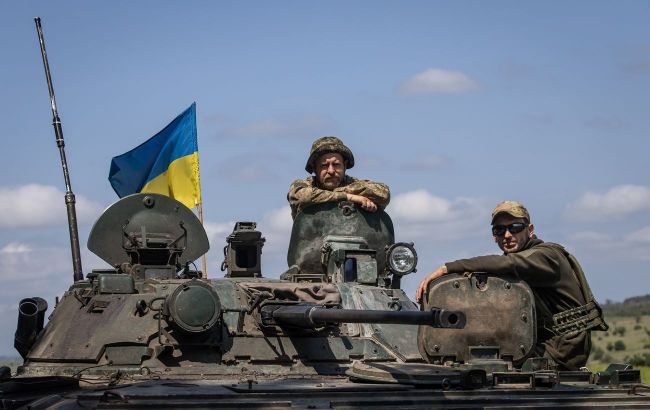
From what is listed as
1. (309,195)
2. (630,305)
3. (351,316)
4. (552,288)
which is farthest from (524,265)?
(630,305)

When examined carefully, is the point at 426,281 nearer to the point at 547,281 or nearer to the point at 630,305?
the point at 547,281

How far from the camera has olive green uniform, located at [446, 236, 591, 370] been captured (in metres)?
12.5

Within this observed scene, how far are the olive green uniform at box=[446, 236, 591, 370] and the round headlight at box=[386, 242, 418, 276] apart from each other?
11.4ft

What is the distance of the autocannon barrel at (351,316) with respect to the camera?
10.7 metres

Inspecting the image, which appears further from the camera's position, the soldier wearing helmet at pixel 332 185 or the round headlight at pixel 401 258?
the soldier wearing helmet at pixel 332 185

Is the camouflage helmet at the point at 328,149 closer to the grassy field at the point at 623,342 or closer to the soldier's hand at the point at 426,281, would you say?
the soldier's hand at the point at 426,281

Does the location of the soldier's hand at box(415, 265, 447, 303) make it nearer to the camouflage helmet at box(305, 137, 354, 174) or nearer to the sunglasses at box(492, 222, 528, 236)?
the sunglasses at box(492, 222, 528, 236)

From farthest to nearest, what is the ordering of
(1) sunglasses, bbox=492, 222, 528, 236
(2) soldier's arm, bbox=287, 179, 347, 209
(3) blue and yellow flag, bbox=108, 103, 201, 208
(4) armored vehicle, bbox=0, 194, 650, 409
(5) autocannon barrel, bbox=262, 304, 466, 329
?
(3) blue and yellow flag, bbox=108, 103, 201, 208, (2) soldier's arm, bbox=287, 179, 347, 209, (1) sunglasses, bbox=492, 222, 528, 236, (4) armored vehicle, bbox=0, 194, 650, 409, (5) autocannon barrel, bbox=262, 304, 466, 329

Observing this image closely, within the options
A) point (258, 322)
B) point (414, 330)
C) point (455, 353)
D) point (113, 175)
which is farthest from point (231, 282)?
point (113, 175)

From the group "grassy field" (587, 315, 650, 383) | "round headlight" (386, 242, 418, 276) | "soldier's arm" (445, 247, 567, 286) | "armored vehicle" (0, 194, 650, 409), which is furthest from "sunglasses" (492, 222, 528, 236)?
"grassy field" (587, 315, 650, 383)

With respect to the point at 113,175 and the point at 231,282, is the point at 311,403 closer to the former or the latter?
the point at 231,282

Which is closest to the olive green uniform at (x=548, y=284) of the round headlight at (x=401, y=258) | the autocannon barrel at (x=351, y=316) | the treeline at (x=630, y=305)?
the autocannon barrel at (x=351, y=316)

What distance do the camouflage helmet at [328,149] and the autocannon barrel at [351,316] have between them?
3.61 meters

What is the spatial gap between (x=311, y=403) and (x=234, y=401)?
2.08ft
